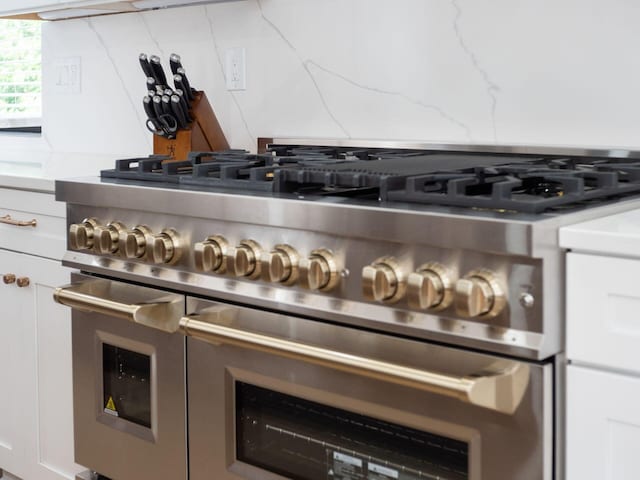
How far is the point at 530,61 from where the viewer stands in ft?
A: 5.91

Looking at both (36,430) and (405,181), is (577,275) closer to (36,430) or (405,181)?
(405,181)

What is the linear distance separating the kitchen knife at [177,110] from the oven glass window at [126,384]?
648mm

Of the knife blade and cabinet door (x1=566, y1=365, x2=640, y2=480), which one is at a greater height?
the knife blade

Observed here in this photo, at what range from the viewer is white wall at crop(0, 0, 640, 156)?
5.65ft

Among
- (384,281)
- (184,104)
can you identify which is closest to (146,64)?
(184,104)

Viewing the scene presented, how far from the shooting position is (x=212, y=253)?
1.42 metres

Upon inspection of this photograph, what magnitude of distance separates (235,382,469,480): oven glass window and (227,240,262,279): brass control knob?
195 millimetres

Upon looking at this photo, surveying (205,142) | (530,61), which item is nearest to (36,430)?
(205,142)

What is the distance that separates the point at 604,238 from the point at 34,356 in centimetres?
151

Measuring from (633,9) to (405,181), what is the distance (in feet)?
2.19

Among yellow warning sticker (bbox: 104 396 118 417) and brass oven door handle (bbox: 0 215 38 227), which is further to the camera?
brass oven door handle (bbox: 0 215 38 227)

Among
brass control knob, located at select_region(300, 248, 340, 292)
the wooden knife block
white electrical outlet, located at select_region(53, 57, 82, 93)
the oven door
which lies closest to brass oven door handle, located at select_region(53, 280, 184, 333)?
the oven door

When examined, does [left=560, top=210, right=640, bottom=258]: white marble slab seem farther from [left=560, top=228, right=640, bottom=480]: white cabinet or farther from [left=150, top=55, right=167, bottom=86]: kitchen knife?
[left=150, top=55, right=167, bottom=86]: kitchen knife

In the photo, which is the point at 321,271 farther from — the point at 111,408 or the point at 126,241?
the point at 111,408
